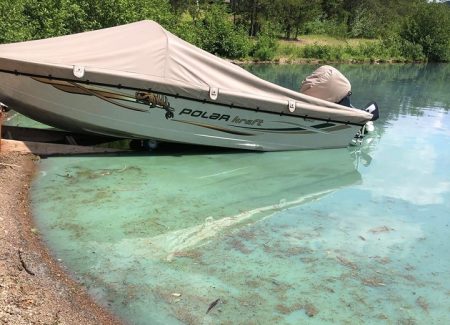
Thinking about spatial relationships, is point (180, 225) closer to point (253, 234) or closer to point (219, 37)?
point (253, 234)

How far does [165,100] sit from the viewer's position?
7430mm

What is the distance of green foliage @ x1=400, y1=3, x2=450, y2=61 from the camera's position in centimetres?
4628

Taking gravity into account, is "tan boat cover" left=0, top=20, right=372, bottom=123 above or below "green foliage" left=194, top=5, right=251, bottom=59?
above

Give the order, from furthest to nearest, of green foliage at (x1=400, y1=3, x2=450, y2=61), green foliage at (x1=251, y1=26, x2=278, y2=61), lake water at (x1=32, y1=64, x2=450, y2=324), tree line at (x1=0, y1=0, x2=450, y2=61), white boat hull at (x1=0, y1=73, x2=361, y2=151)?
1. green foliage at (x1=400, y1=3, x2=450, y2=61)
2. green foliage at (x1=251, y1=26, x2=278, y2=61)
3. tree line at (x1=0, y1=0, x2=450, y2=61)
4. white boat hull at (x1=0, y1=73, x2=361, y2=151)
5. lake water at (x1=32, y1=64, x2=450, y2=324)

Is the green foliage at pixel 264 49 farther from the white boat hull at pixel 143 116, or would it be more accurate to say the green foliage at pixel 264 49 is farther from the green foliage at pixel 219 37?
the white boat hull at pixel 143 116

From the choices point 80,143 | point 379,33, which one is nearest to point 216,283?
point 80,143

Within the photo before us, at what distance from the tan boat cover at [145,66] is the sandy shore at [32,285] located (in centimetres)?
228

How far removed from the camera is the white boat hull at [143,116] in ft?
23.0

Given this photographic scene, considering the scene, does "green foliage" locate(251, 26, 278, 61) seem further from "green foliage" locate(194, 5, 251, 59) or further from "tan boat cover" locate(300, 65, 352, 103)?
"tan boat cover" locate(300, 65, 352, 103)

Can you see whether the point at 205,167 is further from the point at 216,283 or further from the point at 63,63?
the point at 216,283

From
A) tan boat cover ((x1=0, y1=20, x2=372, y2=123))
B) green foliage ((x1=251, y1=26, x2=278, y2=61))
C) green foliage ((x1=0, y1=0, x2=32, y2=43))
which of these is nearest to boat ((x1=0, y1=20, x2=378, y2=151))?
tan boat cover ((x1=0, y1=20, x2=372, y2=123))

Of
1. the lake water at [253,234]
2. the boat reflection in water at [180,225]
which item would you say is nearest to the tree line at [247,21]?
the boat reflection in water at [180,225]

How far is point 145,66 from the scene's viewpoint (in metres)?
7.31

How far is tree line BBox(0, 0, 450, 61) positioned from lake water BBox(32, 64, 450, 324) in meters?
5.72
